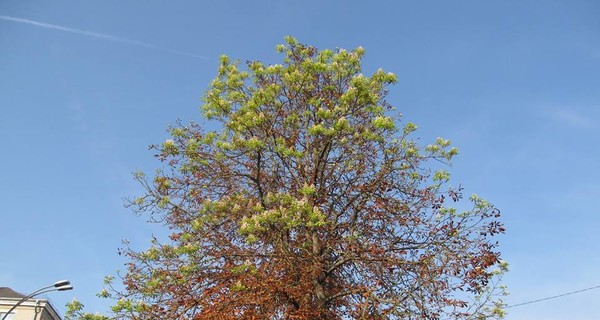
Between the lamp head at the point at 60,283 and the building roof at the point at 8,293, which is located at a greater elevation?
the building roof at the point at 8,293

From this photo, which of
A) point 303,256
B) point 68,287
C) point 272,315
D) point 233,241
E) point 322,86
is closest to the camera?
point 272,315

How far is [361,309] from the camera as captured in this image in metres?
12.3

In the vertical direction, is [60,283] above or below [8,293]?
below

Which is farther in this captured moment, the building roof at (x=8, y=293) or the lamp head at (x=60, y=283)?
the building roof at (x=8, y=293)

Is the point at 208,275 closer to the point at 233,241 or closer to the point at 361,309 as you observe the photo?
the point at 233,241

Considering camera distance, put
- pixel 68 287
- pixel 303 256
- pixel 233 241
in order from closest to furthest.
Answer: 1. pixel 303 256
2. pixel 233 241
3. pixel 68 287

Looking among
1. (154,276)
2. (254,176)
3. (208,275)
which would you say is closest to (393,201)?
(254,176)

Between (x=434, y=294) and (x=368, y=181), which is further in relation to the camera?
(x=368, y=181)

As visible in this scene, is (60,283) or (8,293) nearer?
(60,283)

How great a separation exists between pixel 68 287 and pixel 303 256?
15396 mm

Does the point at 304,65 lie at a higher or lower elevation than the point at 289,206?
higher

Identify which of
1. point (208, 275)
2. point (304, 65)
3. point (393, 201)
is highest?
point (304, 65)

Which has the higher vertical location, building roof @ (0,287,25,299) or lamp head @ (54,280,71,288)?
building roof @ (0,287,25,299)

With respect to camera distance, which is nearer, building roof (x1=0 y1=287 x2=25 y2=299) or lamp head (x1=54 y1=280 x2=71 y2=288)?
lamp head (x1=54 y1=280 x2=71 y2=288)
